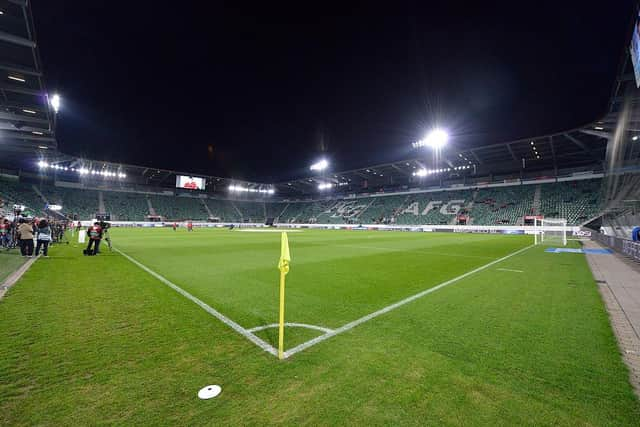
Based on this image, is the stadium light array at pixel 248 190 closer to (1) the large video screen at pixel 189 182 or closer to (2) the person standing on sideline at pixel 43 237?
(1) the large video screen at pixel 189 182

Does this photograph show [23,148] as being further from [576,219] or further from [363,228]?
[576,219]

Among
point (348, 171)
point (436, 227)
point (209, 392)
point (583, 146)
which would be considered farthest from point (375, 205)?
point (209, 392)

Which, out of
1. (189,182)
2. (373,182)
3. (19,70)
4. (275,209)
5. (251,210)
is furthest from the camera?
(275,209)

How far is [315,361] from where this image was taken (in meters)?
3.24

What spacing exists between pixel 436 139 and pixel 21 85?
46525mm

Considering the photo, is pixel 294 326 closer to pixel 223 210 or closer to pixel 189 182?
pixel 189 182

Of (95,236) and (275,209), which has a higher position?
(275,209)

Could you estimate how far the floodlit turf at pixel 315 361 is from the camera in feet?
7.64

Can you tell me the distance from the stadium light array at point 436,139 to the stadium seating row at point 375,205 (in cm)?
1413

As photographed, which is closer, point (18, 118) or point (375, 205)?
point (18, 118)

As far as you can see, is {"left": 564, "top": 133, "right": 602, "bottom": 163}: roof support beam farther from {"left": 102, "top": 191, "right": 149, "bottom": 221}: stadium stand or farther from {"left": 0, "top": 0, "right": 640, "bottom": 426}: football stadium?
{"left": 102, "top": 191, "right": 149, "bottom": 221}: stadium stand

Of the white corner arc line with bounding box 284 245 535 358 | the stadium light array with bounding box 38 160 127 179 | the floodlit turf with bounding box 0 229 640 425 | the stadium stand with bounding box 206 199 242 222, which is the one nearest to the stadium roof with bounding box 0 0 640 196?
the stadium light array with bounding box 38 160 127 179

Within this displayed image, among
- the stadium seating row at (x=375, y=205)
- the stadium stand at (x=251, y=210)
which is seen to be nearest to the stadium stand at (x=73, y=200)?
the stadium seating row at (x=375, y=205)

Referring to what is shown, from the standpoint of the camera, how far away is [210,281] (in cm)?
766
